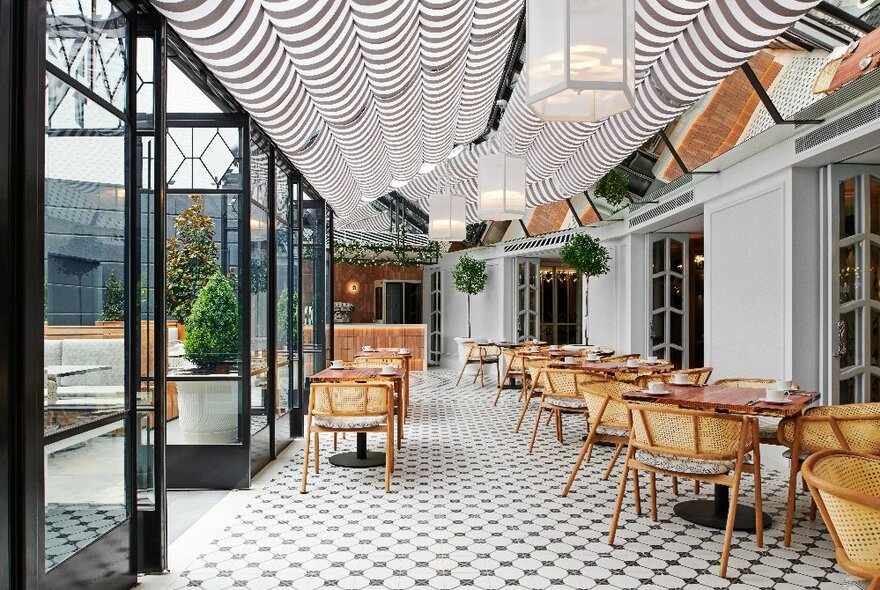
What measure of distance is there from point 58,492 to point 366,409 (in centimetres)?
284

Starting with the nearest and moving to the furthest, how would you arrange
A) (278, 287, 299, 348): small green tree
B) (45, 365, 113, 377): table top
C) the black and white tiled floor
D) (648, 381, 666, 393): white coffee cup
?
(45, 365, 113, 377): table top
the black and white tiled floor
(648, 381, 666, 393): white coffee cup
(278, 287, 299, 348): small green tree

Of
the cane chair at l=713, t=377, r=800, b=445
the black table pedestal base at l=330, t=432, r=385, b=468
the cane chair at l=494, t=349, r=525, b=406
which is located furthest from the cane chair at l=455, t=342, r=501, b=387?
the cane chair at l=713, t=377, r=800, b=445

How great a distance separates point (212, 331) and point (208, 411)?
0.69 meters

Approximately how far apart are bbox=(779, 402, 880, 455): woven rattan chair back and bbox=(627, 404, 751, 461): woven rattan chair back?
0.53m

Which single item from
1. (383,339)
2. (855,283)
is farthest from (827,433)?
(383,339)

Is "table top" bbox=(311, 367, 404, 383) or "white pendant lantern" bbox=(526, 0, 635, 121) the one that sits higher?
"white pendant lantern" bbox=(526, 0, 635, 121)

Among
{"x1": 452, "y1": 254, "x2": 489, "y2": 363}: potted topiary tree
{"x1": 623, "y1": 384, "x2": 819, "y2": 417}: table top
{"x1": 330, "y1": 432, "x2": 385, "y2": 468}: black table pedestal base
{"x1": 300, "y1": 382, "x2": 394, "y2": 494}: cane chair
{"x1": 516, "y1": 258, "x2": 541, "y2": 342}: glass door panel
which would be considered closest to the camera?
{"x1": 623, "y1": 384, "x2": 819, "y2": 417}: table top

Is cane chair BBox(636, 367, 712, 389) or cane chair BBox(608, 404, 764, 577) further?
cane chair BBox(636, 367, 712, 389)

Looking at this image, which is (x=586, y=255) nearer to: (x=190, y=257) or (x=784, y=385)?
(x=784, y=385)

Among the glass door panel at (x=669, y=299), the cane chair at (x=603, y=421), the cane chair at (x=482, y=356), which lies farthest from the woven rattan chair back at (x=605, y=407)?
the cane chair at (x=482, y=356)

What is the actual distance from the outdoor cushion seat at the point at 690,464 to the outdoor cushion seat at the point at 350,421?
7.42 ft

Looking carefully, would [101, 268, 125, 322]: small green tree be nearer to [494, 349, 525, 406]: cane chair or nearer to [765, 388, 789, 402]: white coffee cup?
[765, 388, 789, 402]: white coffee cup

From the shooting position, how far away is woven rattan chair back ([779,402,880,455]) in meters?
3.99

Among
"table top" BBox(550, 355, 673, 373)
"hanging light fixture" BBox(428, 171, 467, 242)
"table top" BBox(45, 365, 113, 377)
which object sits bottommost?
"table top" BBox(550, 355, 673, 373)
